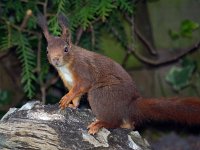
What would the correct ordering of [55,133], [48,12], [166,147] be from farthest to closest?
[166,147], [48,12], [55,133]

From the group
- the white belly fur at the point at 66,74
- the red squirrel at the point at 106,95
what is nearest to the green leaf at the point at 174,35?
the red squirrel at the point at 106,95

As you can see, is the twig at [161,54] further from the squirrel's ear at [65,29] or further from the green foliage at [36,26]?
the squirrel's ear at [65,29]

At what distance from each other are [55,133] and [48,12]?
1737 mm

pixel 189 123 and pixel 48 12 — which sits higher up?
pixel 48 12

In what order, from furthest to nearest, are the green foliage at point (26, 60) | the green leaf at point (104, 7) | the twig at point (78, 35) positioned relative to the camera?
the twig at point (78, 35) → the green foliage at point (26, 60) → the green leaf at point (104, 7)

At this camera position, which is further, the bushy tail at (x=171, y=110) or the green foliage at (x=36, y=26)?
the green foliage at (x=36, y=26)

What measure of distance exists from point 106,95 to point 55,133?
40cm

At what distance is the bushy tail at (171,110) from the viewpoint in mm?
3473

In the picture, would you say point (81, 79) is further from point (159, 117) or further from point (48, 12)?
point (48, 12)

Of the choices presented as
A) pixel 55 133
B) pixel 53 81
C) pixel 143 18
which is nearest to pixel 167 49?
pixel 143 18

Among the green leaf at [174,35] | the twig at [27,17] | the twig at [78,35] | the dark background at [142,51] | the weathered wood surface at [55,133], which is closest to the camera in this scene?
the weathered wood surface at [55,133]

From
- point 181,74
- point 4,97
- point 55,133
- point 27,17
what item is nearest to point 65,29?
point 55,133

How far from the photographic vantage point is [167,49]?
556 cm

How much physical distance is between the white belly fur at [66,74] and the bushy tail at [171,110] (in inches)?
16.7
